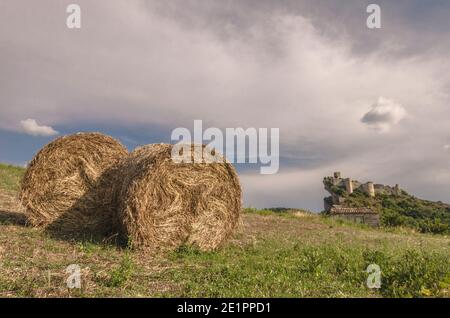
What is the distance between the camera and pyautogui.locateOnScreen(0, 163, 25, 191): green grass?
20663 millimetres

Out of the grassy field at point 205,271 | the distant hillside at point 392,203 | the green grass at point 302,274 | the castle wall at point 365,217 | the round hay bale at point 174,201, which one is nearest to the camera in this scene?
the grassy field at point 205,271

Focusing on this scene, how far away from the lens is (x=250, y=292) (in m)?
6.89

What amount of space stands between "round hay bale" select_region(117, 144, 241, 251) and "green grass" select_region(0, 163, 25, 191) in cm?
1133

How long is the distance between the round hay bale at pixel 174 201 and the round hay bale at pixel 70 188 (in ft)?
4.89

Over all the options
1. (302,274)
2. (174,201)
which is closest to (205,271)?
(302,274)

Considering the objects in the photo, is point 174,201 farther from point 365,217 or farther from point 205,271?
point 365,217

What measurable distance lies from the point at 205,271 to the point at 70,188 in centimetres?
610

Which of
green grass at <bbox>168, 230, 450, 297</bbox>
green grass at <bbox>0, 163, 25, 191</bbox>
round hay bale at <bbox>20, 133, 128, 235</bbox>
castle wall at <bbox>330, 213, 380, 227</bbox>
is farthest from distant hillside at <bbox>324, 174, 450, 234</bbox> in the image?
green grass at <bbox>168, 230, 450, 297</bbox>

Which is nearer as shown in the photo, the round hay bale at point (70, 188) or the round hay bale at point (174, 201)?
the round hay bale at point (174, 201)

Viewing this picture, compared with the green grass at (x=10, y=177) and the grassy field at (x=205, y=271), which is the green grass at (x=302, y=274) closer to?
the grassy field at (x=205, y=271)

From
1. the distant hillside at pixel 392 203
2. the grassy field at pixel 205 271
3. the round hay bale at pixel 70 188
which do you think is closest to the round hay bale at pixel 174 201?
the grassy field at pixel 205 271

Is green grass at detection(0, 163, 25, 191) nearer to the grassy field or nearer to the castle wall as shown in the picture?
the grassy field

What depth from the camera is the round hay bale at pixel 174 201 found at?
1041cm

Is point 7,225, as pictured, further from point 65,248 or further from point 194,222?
point 194,222
